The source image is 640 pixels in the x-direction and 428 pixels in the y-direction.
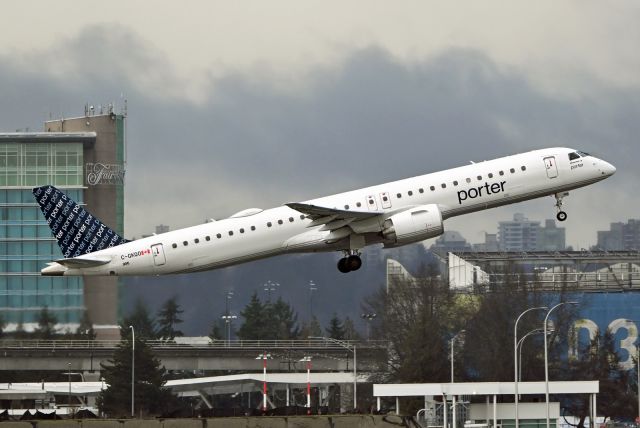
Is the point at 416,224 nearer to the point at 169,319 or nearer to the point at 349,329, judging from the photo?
the point at 169,319

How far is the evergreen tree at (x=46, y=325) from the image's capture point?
5335 inches

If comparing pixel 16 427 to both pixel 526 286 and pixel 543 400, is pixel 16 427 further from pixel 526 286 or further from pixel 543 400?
pixel 526 286

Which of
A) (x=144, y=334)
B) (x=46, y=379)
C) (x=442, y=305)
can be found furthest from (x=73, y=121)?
(x=442, y=305)

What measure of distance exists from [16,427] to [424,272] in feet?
274

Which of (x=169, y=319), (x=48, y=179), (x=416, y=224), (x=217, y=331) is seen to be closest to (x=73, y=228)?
(x=416, y=224)

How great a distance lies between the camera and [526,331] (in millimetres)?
120125

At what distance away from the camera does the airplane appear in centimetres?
8169

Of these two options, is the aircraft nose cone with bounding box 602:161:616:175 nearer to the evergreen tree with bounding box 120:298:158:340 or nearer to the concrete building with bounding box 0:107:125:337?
the evergreen tree with bounding box 120:298:158:340

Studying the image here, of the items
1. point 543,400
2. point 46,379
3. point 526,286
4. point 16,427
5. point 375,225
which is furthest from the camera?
point 46,379

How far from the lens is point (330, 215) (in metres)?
81.4

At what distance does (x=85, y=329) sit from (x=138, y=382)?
1187 centimetres

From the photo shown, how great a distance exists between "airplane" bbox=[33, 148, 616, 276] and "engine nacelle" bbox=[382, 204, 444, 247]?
53mm

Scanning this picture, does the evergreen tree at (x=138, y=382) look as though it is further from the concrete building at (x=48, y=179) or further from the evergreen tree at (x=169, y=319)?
the concrete building at (x=48, y=179)

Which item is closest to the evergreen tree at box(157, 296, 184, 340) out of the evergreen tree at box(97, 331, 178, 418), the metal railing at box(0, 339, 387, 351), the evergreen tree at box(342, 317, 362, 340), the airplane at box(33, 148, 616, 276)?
the metal railing at box(0, 339, 387, 351)
